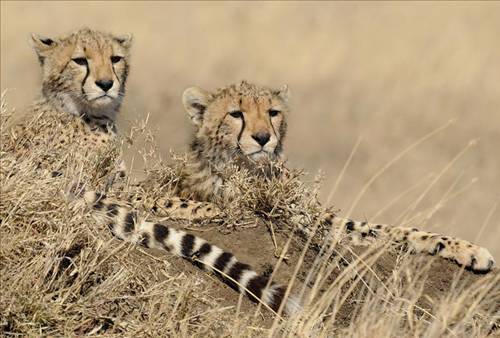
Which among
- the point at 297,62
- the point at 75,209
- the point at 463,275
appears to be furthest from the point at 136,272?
the point at 297,62

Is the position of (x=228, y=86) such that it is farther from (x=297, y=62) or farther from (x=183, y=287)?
(x=297, y=62)

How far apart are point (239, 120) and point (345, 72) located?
8282 millimetres

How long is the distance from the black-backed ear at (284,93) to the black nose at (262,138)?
0.38m

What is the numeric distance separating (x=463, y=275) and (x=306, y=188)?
27.6 inches

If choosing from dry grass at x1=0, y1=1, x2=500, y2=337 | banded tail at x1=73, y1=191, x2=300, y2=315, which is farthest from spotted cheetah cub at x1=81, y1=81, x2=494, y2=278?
banded tail at x1=73, y1=191, x2=300, y2=315

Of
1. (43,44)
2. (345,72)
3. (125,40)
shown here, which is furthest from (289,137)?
(43,44)

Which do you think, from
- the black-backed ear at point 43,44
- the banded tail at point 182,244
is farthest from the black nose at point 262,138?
the black-backed ear at point 43,44

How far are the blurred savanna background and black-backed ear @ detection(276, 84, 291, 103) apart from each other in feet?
15.2

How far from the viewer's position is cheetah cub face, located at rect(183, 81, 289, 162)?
5.56 meters

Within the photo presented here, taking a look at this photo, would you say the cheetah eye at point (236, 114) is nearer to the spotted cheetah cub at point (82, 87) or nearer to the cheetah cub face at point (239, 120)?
the cheetah cub face at point (239, 120)

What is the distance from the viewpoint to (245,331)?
4301 millimetres

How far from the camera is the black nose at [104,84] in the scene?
605 cm

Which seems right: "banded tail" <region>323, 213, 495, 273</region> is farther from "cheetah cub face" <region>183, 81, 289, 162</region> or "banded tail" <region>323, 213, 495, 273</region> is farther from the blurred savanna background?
the blurred savanna background

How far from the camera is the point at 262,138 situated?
18.1ft
